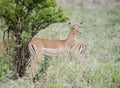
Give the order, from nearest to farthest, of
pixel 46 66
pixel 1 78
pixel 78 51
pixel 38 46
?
pixel 1 78
pixel 46 66
pixel 38 46
pixel 78 51

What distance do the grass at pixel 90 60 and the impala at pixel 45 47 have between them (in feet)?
0.72

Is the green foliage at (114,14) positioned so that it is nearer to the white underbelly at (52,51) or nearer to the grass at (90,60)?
the grass at (90,60)

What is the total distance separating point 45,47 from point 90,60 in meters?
1.10

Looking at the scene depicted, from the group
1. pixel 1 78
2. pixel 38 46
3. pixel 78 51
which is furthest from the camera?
pixel 78 51

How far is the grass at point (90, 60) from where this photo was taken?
26.0 feet

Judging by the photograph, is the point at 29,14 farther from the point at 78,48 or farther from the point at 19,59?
the point at 78,48

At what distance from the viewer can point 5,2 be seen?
818cm

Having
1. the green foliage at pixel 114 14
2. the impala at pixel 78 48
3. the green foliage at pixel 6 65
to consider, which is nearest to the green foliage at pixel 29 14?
the green foliage at pixel 6 65

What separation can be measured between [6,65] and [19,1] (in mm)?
1200

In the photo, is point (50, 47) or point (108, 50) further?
point (108, 50)

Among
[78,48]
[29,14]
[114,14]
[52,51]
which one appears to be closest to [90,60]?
[52,51]

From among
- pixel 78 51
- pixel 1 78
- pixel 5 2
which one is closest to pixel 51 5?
pixel 5 2

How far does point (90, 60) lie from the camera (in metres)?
10.0

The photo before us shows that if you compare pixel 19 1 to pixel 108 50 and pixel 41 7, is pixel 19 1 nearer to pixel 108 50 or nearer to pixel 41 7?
pixel 41 7
